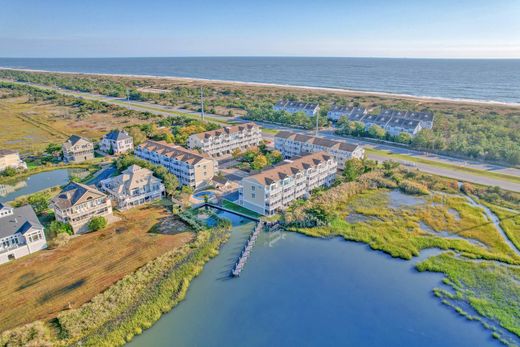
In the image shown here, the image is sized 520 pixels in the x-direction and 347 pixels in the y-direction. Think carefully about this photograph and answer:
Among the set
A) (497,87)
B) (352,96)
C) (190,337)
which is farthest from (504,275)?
(497,87)

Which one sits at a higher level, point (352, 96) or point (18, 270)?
point (352, 96)

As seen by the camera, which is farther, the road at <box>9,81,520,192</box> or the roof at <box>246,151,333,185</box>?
the road at <box>9,81,520,192</box>

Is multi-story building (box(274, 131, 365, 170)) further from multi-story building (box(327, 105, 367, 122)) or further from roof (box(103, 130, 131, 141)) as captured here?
multi-story building (box(327, 105, 367, 122))

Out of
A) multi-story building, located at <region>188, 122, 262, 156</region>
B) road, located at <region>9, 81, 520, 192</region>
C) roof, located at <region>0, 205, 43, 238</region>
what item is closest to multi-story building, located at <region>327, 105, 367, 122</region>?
road, located at <region>9, 81, 520, 192</region>

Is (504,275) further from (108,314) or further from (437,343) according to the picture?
(108,314)

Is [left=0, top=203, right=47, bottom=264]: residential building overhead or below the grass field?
overhead

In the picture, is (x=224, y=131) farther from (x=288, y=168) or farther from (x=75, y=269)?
(x=75, y=269)
